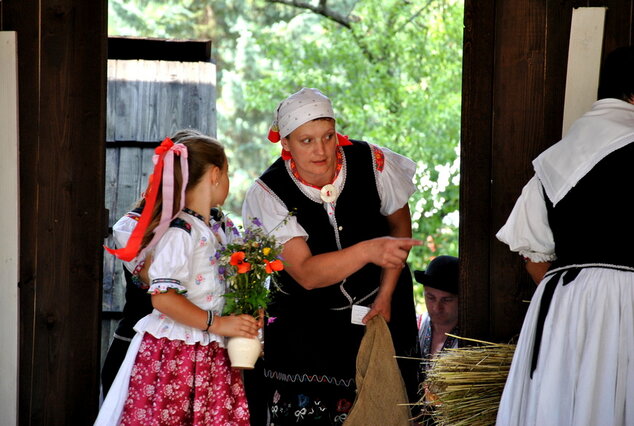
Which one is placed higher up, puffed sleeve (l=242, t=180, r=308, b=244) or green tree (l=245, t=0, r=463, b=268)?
green tree (l=245, t=0, r=463, b=268)

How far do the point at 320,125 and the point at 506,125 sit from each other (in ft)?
2.74

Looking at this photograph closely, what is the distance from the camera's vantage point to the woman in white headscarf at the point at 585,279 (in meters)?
3.08

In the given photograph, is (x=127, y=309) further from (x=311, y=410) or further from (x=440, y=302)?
(x=440, y=302)

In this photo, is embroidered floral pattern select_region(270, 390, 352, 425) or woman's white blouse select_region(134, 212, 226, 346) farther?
embroidered floral pattern select_region(270, 390, 352, 425)

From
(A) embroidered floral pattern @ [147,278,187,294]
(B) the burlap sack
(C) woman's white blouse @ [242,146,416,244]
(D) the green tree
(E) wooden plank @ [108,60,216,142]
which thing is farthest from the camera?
(D) the green tree

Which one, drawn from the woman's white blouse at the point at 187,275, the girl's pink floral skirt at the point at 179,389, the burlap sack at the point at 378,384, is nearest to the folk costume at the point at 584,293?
the burlap sack at the point at 378,384

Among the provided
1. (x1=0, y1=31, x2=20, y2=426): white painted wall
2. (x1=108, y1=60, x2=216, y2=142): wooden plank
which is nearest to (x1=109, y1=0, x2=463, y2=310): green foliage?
(x1=108, y1=60, x2=216, y2=142): wooden plank

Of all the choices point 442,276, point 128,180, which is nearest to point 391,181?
point 442,276

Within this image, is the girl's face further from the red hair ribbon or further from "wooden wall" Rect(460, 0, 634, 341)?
"wooden wall" Rect(460, 0, 634, 341)

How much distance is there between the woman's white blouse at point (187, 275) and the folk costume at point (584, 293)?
122 cm

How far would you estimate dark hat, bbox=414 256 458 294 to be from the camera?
4941 millimetres

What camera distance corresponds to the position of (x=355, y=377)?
4031 millimetres

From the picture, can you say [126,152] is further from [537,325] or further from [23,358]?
[537,325]

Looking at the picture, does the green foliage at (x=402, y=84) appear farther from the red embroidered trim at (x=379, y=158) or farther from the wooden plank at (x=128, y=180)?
the red embroidered trim at (x=379, y=158)
